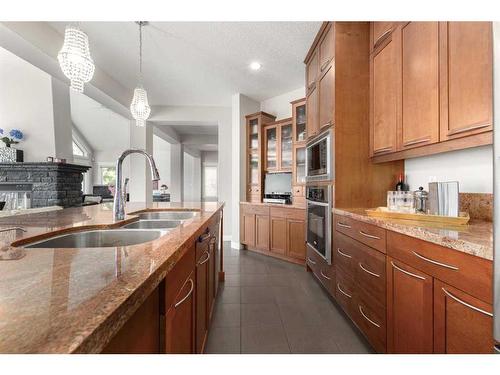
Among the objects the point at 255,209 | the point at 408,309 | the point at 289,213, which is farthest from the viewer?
the point at 255,209

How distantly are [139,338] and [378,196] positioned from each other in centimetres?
233

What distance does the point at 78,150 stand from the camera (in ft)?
31.8

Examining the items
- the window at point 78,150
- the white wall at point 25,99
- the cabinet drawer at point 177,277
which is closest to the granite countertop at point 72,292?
the cabinet drawer at point 177,277

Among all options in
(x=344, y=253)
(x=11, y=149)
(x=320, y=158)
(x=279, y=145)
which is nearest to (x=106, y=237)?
(x=344, y=253)

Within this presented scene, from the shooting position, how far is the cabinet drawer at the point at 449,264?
0.87 m

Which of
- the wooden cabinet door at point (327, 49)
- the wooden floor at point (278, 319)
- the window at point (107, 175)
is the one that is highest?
the wooden cabinet door at point (327, 49)

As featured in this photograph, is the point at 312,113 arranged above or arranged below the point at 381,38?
below

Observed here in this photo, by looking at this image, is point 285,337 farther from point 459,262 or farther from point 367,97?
point 367,97

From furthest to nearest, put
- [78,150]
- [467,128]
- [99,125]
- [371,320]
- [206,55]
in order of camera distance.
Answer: [78,150]
[99,125]
[206,55]
[371,320]
[467,128]

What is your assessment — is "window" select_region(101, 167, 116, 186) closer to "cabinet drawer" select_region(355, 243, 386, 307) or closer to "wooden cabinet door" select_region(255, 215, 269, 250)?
"wooden cabinet door" select_region(255, 215, 269, 250)

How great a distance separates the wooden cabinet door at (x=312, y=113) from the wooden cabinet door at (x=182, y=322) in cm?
230

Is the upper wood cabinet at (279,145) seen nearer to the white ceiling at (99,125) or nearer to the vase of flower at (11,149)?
the vase of flower at (11,149)

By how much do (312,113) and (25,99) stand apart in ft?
15.4

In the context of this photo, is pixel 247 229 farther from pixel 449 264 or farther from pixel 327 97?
pixel 449 264
